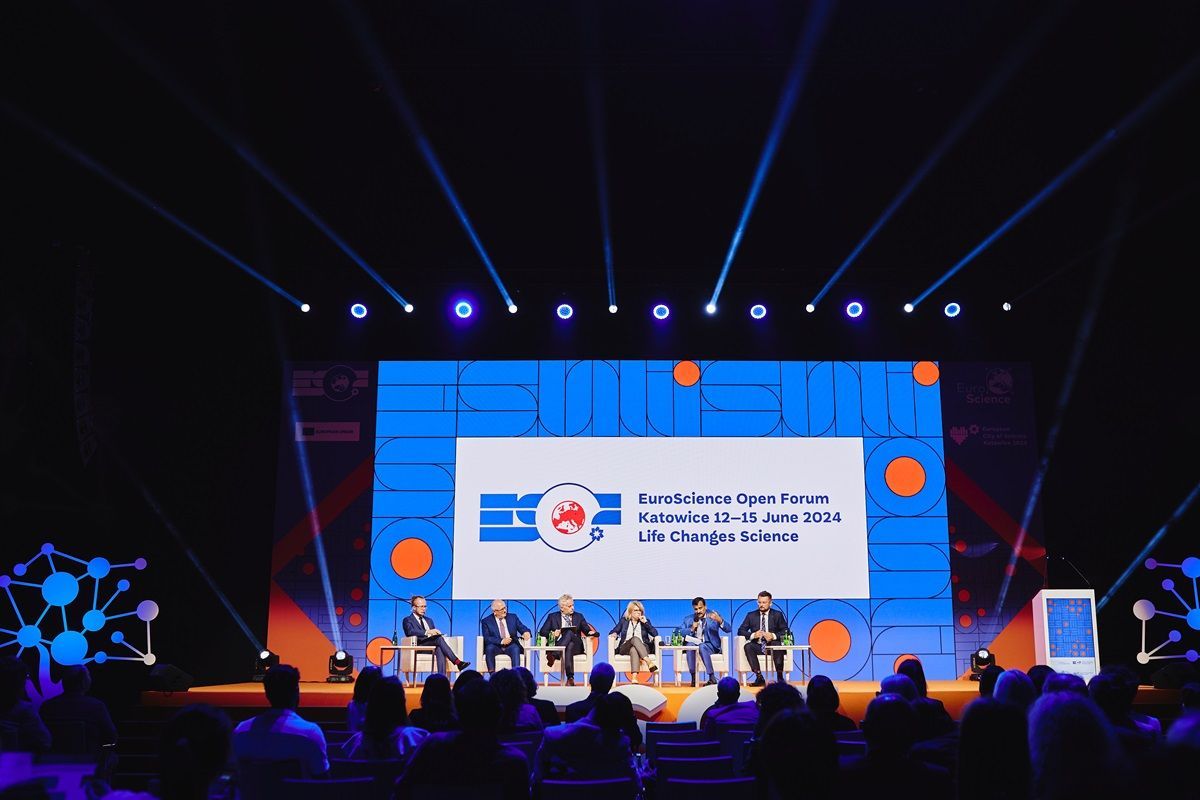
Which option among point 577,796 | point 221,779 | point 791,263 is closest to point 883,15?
point 791,263

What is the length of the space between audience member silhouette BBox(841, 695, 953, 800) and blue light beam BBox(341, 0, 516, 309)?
576cm

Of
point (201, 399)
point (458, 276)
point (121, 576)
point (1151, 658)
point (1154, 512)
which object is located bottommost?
point (1151, 658)

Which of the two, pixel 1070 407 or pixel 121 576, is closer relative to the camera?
pixel 121 576

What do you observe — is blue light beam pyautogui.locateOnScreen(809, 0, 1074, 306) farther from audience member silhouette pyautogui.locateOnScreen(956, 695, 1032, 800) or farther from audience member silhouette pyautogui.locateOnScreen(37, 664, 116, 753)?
audience member silhouette pyautogui.locateOnScreen(37, 664, 116, 753)

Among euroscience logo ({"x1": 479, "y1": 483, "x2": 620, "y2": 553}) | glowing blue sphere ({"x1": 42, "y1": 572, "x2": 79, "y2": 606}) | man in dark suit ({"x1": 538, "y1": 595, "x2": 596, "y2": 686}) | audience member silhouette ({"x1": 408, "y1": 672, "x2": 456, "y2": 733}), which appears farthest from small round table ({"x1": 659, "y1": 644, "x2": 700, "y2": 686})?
audience member silhouette ({"x1": 408, "y1": 672, "x2": 456, "y2": 733})

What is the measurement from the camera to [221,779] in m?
2.80

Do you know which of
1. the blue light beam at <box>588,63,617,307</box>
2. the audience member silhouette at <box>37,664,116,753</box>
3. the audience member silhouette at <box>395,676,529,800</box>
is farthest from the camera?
the blue light beam at <box>588,63,617,307</box>

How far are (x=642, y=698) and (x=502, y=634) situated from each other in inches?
103

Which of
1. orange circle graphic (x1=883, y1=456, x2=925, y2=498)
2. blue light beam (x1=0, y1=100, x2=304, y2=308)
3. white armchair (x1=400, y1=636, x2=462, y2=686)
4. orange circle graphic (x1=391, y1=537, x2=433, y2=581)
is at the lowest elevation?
white armchair (x1=400, y1=636, x2=462, y2=686)

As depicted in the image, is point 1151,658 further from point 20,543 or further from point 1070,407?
point 20,543

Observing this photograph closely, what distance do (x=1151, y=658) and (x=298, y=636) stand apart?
29.7 feet

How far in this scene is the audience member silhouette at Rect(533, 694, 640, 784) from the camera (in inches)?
152

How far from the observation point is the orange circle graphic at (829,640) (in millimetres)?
11031

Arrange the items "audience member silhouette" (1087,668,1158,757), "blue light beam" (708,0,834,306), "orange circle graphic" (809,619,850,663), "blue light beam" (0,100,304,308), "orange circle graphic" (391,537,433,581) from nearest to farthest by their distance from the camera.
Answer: "audience member silhouette" (1087,668,1158,757), "blue light beam" (708,0,834,306), "blue light beam" (0,100,304,308), "orange circle graphic" (809,619,850,663), "orange circle graphic" (391,537,433,581)
